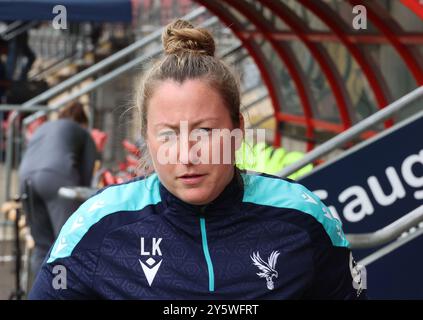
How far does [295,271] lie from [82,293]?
0.44 meters

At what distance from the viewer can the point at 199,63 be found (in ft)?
6.73

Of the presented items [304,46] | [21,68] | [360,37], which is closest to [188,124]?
[360,37]

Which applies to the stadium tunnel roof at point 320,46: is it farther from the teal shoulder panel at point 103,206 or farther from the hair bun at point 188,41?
the teal shoulder panel at point 103,206

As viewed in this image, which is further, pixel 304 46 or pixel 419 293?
pixel 304 46

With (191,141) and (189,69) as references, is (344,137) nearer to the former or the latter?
(189,69)

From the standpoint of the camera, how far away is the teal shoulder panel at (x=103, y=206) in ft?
6.66

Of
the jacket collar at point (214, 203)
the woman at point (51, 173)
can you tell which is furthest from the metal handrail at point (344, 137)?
the jacket collar at point (214, 203)

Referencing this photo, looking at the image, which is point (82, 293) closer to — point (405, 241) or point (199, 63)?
point (199, 63)

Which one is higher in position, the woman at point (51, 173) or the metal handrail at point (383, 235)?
the woman at point (51, 173)

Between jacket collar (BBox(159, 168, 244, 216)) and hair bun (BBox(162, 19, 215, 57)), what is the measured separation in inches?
11.9

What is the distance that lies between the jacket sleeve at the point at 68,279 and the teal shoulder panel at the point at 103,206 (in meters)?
0.02

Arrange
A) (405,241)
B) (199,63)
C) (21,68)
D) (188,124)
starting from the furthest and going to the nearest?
1. (21,68)
2. (405,241)
3. (199,63)
4. (188,124)

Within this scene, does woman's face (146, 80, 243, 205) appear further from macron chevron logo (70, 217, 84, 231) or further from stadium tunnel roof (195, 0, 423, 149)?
stadium tunnel roof (195, 0, 423, 149)

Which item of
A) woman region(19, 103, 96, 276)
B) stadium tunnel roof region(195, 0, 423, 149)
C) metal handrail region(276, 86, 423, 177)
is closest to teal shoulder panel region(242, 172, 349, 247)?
metal handrail region(276, 86, 423, 177)
